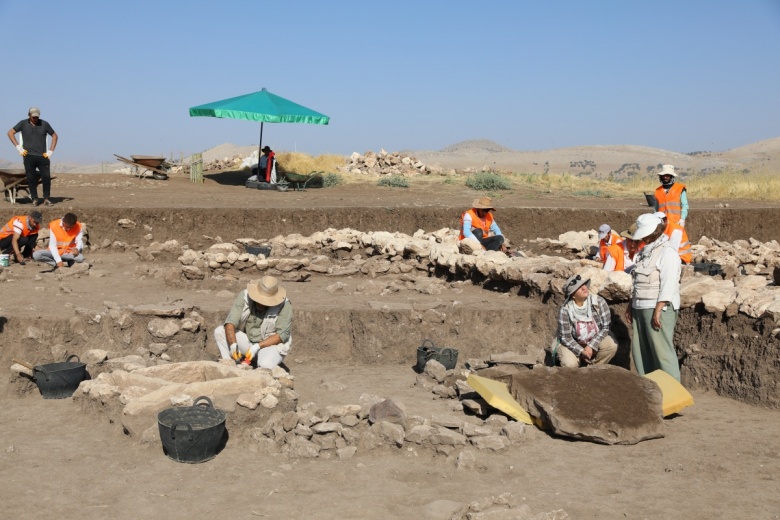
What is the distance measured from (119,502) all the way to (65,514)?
0.31 m

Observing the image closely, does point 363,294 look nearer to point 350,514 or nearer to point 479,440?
point 479,440

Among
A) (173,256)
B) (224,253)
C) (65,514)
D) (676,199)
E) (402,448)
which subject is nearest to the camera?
(65,514)

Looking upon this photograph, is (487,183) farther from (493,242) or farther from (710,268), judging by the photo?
(710,268)

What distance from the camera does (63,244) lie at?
449 inches

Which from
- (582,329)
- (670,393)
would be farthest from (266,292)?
(670,393)

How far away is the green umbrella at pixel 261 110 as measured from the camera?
727 inches

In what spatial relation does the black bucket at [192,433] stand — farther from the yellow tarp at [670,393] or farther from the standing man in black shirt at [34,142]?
the standing man in black shirt at [34,142]

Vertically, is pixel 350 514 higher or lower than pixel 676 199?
lower

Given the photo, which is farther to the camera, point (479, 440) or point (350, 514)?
point (479, 440)

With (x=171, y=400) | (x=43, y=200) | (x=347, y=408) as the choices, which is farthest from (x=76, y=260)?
(x=347, y=408)

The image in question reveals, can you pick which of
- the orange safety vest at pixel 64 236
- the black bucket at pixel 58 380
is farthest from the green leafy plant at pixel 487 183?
the black bucket at pixel 58 380

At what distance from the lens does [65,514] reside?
4.67m

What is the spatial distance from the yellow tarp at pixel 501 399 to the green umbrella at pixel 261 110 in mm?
13263

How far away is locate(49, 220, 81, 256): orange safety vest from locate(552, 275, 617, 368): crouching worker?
759 cm
